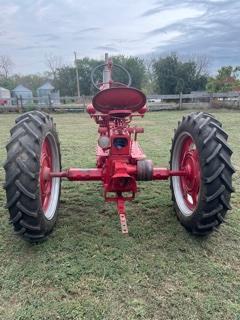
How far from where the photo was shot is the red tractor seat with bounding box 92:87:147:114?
287 cm

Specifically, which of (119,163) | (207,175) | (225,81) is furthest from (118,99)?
(225,81)

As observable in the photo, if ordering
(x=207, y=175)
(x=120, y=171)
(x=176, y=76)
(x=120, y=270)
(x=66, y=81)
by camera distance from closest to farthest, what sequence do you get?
1. (x=120, y=270)
2. (x=207, y=175)
3. (x=120, y=171)
4. (x=176, y=76)
5. (x=66, y=81)

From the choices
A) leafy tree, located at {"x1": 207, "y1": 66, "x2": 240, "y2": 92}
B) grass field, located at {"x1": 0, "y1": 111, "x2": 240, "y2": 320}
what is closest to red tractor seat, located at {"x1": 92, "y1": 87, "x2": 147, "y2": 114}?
grass field, located at {"x1": 0, "y1": 111, "x2": 240, "y2": 320}

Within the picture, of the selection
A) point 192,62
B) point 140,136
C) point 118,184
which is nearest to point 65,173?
point 118,184

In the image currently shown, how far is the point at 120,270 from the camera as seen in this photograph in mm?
2389

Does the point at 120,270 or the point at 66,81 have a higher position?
the point at 66,81

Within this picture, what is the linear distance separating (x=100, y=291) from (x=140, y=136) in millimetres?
6469

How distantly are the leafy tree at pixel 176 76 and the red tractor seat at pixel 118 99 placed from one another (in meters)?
23.0

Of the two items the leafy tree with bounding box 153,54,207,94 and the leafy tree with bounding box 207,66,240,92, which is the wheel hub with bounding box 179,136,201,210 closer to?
the leafy tree with bounding box 207,66,240,92

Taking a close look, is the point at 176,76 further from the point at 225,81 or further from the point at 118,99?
the point at 118,99

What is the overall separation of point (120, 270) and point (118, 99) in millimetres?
1445

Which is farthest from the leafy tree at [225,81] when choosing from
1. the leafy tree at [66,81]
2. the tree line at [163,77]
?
the leafy tree at [66,81]

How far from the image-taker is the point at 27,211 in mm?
Result: 2445

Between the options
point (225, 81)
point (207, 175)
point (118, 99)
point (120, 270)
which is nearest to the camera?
point (120, 270)
